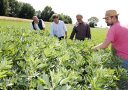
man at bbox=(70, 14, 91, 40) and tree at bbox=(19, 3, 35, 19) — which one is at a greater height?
man at bbox=(70, 14, 91, 40)

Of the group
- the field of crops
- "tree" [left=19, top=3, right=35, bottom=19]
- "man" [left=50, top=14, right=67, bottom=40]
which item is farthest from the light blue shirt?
"tree" [left=19, top=3, right=35, bottom=19]

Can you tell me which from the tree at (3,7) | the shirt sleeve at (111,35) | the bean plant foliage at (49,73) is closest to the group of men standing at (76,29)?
the shirt sleeve at (111,35)

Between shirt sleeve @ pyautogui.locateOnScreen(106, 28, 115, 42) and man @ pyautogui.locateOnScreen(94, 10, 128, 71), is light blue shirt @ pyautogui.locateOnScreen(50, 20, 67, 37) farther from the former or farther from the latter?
shirt sleeve @ pyautogui.locateOnScreen(106, 28, 115, 42)

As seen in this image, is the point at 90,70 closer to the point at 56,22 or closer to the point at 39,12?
the point at 56,22

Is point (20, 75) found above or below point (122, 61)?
above

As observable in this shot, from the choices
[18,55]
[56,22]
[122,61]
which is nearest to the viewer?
[18,55]

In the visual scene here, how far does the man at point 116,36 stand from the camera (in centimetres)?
612

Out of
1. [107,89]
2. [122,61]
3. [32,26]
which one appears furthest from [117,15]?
[32,26]

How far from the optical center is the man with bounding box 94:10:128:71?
612 cm

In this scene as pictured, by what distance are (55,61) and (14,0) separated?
117 meters

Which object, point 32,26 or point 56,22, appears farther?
point 32,26

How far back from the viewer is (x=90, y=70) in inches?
155

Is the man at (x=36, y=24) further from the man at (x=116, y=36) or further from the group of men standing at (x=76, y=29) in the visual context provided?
the man at (x=116, y=36)

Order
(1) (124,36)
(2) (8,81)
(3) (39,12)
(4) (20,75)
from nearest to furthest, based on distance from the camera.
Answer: (2) (8,81) < (4) (20,75) < (1) (124,36) < (3) (39,12)
